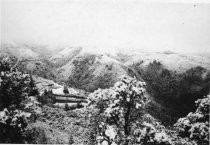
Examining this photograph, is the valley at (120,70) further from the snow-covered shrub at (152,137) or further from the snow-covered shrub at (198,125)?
the snow-covered shrub at (152,137)

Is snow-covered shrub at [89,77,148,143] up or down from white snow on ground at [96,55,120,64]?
down

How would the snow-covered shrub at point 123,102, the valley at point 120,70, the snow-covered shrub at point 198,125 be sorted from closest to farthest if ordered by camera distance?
the snow-covered shrub at point 198,125, the snow-covered shrub at point 123,102, the valley at point 120,70

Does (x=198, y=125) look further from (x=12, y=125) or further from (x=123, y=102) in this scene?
(x=12, y=125)

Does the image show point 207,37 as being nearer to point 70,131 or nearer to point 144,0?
point 144,0

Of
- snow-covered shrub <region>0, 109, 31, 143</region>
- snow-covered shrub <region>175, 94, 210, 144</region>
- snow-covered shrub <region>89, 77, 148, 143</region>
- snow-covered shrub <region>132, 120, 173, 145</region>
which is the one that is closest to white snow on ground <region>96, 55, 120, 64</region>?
snow-covered shrub <region>0, 109, 31, 143</region>

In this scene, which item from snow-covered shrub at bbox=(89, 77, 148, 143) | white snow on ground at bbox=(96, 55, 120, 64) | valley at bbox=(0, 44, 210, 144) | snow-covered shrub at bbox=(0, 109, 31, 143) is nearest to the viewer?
snow-covered shrub at bbox=(89, 77, 148, 143)

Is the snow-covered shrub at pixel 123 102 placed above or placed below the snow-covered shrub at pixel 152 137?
above

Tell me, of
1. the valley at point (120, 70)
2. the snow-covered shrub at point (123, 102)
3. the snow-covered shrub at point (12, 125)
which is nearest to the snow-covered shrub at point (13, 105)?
the snow-covered shrub at point (12, 125)

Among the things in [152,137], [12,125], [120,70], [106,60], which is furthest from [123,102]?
[106,60]

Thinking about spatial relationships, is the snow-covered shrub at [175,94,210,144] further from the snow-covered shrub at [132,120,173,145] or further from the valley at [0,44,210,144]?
the valley at [0,44,210,144]
